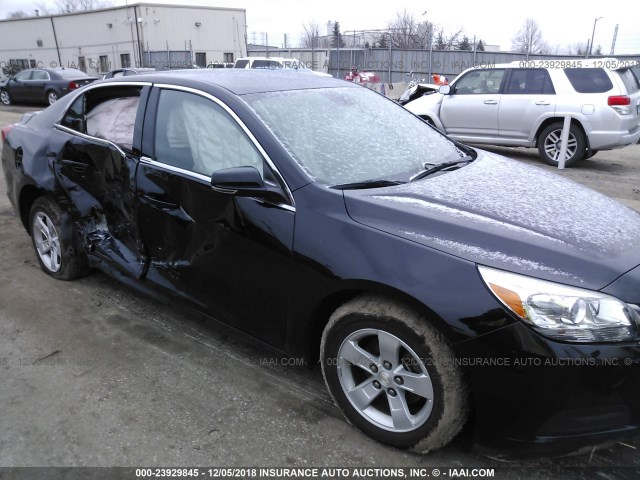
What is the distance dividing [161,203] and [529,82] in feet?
26.8

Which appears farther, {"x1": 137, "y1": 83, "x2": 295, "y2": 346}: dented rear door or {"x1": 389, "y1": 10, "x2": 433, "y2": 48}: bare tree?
{"x1": 389, "y1": 10, "x2": 433, "y2": 48}: bare tree

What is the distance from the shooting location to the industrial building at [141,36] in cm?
3641

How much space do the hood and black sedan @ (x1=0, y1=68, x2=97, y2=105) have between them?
1887cm

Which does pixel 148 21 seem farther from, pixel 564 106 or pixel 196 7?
pixel 564 106

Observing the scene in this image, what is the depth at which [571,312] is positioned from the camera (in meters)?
1.94

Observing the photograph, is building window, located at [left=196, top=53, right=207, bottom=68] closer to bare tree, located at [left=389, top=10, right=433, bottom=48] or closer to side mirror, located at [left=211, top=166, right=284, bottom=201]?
bare tree, located at [left=389, top=10, right=433, bottom=48]

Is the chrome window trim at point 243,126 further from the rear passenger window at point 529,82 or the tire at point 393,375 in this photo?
the rear passenger window at point 529,82

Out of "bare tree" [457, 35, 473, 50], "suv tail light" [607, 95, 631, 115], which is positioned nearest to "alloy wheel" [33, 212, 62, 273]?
"suv tail light" [607, 95, 631, 115]

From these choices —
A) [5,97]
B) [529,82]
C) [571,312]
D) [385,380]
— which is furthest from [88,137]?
[5,97]

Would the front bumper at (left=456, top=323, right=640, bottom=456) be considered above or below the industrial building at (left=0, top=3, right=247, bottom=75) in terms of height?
below

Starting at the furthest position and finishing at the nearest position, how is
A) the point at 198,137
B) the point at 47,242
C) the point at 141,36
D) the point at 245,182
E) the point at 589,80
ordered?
the point at 141,36, the point at 589,80, the point at 47,242, the point at 198,137, the point at 245,182

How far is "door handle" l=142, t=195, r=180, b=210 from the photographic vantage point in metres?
2.98

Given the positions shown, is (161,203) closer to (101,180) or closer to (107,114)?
(101,180)

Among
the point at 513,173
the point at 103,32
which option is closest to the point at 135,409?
the point at 513,173
